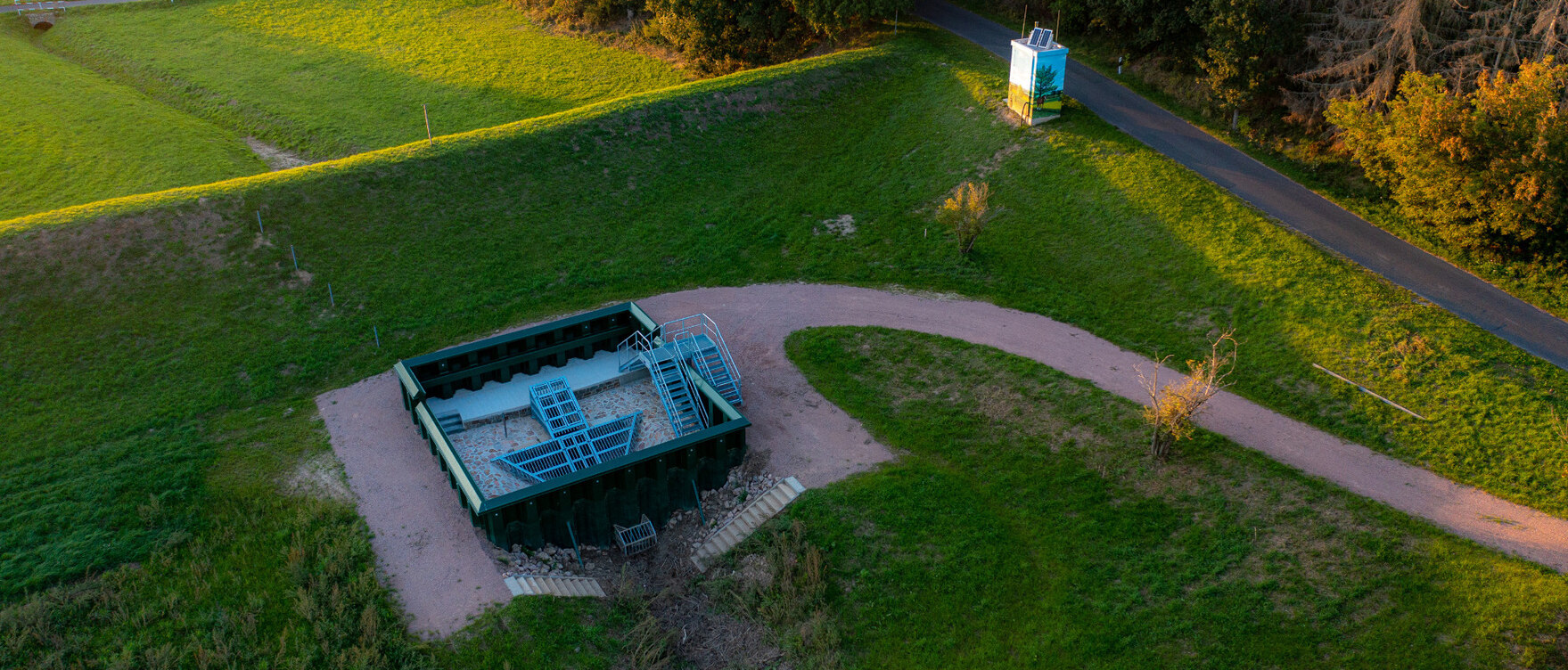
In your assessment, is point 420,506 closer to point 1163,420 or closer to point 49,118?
point 1163,420

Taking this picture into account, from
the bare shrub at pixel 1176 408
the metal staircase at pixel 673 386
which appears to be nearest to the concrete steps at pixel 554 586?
the metal staircase at pixel 673 386

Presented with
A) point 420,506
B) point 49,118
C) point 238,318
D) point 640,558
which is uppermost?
point 49,118

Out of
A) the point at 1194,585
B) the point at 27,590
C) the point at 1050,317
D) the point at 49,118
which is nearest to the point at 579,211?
the point at 1050,317

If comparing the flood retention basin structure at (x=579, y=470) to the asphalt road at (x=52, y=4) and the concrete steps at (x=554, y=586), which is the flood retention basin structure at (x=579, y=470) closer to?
the concrete steps at (x=554, y=586)

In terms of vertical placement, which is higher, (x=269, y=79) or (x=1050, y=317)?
(x=269, y=79)

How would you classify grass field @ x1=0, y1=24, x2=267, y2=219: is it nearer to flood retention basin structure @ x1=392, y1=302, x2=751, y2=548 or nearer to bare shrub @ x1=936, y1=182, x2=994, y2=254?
flood retention basin structure @ x1=392, y1=302, x2=751, y2=548

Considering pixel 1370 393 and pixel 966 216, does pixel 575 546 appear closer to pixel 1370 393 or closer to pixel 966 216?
pixel 966 216

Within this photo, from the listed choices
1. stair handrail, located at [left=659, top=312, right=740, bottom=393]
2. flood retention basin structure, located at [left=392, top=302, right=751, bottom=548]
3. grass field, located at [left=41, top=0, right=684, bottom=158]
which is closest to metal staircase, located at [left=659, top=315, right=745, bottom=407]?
stair handrail, located at [left=659, top=312, right=740, bottom=393]
